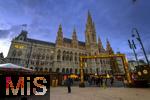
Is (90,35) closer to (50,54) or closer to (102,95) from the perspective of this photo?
(50,54)

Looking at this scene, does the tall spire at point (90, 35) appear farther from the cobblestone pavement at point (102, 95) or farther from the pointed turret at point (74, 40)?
the cobblestone pavement at point (102, 95)

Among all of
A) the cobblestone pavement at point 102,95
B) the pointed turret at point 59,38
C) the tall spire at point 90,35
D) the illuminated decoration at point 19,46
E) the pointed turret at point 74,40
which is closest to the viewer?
the cobblestone pavement at point 102,95

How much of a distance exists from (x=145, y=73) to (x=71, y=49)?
158ft

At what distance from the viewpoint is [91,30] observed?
76.2 meters

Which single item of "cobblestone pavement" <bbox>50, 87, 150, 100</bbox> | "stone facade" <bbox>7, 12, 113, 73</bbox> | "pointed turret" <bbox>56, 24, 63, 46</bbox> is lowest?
"cobblestone pavement" <bbox>50, 87, 150, 100</bbox>

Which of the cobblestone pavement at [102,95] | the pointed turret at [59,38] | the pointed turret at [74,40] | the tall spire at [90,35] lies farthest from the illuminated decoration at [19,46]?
the cobblestone pavement at [102,95]

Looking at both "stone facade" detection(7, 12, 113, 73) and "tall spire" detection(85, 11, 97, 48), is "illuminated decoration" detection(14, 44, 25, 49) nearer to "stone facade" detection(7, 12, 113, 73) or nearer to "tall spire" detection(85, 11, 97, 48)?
"stone facade" detection(7, 12, 113, 73)

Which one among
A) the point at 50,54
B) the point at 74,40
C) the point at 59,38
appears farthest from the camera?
the point at 74,40

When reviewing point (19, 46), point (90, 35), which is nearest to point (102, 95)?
point (19, 46)

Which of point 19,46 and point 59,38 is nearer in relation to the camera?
point 19,46

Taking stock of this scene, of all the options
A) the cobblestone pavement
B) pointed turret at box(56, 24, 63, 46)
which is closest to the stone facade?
pointed turret at box(56, 24, 63, 46)

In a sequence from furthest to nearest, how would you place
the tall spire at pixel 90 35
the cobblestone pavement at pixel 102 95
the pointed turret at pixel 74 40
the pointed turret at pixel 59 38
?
the tall spire at pixel 90 35, the pointed turret at pixel 74 40, the pointed turret at pixel 59 38, the cobblestone pavement at pixel 102 95

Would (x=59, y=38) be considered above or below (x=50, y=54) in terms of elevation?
above

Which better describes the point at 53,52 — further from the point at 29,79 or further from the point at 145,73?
the point at 29,79
